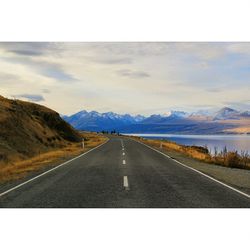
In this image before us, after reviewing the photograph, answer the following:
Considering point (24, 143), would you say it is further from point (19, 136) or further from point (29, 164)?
point (29, 164)

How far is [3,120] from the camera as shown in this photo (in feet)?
119

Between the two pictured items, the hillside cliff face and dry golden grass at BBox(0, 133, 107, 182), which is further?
the hillside cliff face

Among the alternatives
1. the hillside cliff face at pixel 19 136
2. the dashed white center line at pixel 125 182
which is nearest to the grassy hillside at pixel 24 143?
the hillside cliff face at pixel 19 136

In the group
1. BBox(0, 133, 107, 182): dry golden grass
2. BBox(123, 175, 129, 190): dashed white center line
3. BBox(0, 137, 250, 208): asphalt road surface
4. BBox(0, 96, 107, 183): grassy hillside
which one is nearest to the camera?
BBox(0, 137, 250, 208): asphalt road surface

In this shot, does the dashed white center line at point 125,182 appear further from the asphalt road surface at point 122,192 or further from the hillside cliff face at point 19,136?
the hillside cliff face at point 19,136

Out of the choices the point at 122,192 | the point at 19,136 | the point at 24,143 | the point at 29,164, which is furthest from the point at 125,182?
the point at 19,136

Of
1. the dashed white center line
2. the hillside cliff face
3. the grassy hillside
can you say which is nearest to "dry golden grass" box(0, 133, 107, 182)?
the grassy hillside

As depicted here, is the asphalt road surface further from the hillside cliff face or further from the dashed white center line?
the hillside cliff face

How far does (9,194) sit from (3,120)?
26868 mm

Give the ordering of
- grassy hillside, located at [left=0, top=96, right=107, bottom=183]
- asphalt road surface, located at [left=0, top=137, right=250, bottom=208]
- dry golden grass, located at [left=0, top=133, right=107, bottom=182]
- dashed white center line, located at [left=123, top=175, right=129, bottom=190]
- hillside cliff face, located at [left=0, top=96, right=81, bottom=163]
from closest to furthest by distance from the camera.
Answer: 1. asphalt road surface, located at [left=0, top=137, right=250, bottom=208]
2. dashed white center line, located at [left=123, top=175, right=129, bottom=190]
3. dry golden grass, located at [left=0, top=133, right=107, bottom=182]
4. grassy hillside, located at [left=0, top=96, right=107, bottom=183]
5. hillside cliff face, located at [left=0, top=96, right=81, bottom=163]

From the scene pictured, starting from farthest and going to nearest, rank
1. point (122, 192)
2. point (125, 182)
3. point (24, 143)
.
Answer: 1. point (24, 143)
2. point (125, 182)
3. point (122, 192)

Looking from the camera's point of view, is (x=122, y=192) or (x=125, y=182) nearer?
(x=122, y=192)

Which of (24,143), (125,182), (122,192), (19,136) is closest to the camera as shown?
(122,192)
